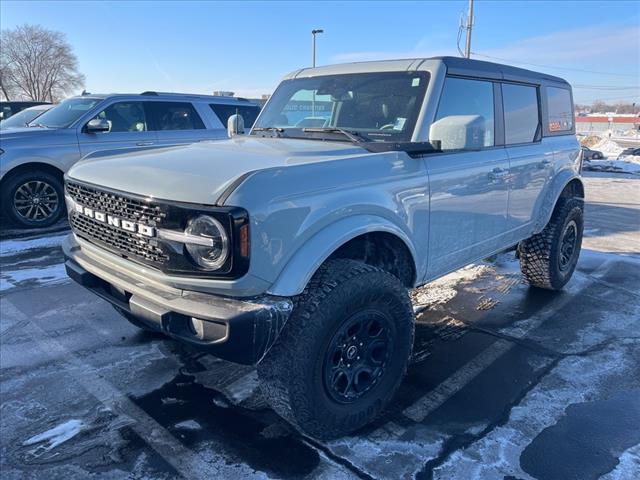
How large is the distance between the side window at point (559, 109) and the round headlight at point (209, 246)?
372 centimetres

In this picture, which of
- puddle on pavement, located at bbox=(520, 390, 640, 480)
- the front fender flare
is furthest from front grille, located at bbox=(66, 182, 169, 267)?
puddle on pavement, located at bbox=(520, 390, 640, 480)

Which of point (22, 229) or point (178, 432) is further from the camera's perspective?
point (22, 229)

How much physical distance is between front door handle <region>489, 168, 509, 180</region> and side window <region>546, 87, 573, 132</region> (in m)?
1.27

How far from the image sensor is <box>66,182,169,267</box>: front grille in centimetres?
234

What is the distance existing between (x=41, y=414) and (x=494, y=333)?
3.22 metres

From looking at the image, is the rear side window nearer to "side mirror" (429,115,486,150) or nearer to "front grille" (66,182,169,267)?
"front grille" (66,182,169,267)

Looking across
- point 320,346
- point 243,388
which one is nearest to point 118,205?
point 320,346

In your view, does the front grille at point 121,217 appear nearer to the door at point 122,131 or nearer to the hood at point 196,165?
the hood at point 196,165

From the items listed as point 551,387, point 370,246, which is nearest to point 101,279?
point 370,246

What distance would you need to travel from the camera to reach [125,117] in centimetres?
764

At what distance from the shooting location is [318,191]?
2.40 metres

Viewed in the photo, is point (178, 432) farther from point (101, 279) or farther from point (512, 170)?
point (512, 170)

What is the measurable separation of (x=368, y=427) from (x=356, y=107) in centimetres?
204

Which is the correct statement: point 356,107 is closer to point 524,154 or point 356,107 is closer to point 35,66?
point 524,154
